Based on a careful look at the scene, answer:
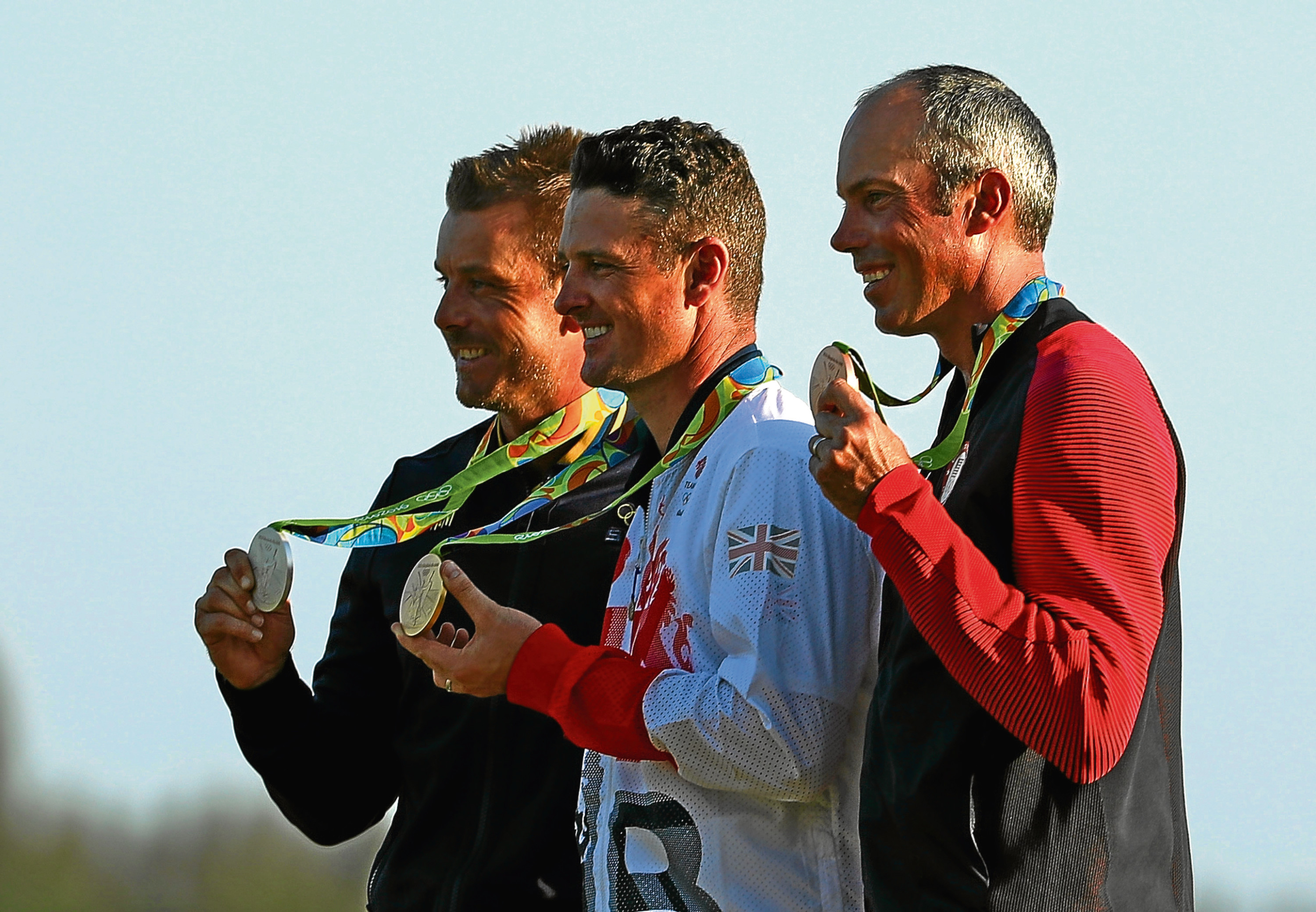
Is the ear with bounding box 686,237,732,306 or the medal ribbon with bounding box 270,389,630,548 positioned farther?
the medal ribbon with bounding box 270,389,630,548

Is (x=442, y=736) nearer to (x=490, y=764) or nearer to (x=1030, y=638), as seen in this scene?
(x=490, y=764)

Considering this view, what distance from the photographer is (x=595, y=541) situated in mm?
5172

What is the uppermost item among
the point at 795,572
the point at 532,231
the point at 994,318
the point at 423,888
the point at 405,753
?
the point at 532,231

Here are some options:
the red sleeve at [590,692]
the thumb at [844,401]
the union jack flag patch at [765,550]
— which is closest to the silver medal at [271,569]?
the red sleeve at [590,692]

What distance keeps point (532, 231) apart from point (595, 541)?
1.03 metres

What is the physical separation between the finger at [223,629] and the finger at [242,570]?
11 centimetres

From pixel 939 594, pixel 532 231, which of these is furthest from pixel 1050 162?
pixel 532 231

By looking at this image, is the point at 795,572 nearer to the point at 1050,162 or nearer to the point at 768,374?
the point at 768,374

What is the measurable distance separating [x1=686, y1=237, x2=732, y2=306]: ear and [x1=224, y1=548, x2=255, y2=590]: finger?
151 cm

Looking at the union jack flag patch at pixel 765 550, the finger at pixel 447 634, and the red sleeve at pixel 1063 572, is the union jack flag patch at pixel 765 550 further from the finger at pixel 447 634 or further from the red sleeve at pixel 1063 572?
the finger at pixel 447 634

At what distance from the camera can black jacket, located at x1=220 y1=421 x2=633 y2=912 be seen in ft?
16.3

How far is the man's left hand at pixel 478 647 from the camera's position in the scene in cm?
416

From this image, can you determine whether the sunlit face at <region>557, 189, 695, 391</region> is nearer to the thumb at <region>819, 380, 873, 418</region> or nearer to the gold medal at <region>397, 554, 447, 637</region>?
the gold medal at <region>397, 554, 447, 637</region>

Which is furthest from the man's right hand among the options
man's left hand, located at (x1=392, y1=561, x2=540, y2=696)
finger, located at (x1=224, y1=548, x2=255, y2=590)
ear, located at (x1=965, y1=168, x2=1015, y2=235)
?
ear, located at (x1=965, y1=168, x2=1015, y2=235)
